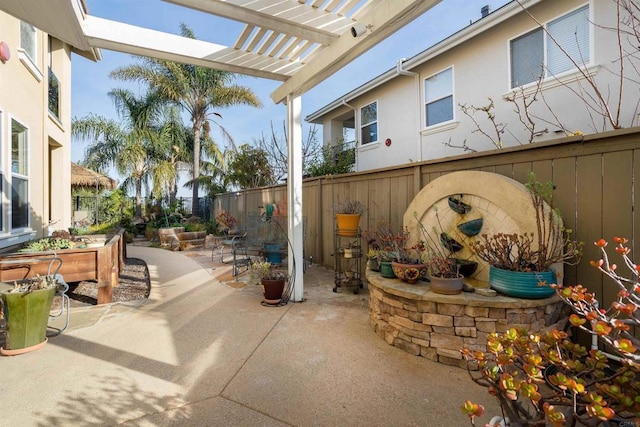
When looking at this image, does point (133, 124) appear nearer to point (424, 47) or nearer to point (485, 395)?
point (424, 47)

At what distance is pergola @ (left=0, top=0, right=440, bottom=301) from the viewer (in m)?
2.67

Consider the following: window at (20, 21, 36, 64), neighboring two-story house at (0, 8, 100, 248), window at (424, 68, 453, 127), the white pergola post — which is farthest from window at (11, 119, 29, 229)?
window at (424, 68, 453, 127)

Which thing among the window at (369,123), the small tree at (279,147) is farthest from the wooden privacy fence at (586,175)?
the small tree at (279,147)

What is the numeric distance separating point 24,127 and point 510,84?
8.61 m

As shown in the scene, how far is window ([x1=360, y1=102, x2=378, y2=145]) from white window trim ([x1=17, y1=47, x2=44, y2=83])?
7.63 meters

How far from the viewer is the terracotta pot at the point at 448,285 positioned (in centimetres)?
268

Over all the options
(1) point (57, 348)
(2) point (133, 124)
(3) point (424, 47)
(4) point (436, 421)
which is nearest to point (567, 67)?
(3) point (424, 47)

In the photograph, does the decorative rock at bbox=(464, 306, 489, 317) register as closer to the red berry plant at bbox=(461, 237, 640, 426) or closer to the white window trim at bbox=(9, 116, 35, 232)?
the red berry plant at bbox=(461, 237, 640, 426)

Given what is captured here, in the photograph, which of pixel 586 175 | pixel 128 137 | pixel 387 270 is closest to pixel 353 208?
pixel 387 270

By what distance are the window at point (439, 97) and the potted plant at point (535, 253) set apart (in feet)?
16.2

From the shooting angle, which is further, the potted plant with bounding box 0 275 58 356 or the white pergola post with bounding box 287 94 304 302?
the white pergola post with bounding box 287 94 304 302

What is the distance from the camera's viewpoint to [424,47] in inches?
289

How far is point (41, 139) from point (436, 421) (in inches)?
301

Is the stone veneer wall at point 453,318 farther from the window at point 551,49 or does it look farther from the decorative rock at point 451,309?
the window at point 551,49
